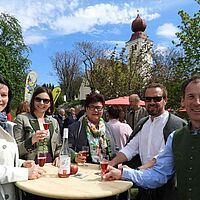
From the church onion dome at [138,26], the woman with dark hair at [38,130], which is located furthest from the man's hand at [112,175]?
the church onion dome at [138,26]

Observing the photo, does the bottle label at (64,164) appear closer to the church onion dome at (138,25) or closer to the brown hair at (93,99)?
the brown hair at (93,99)

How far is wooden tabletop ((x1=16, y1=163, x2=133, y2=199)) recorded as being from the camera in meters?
2.40

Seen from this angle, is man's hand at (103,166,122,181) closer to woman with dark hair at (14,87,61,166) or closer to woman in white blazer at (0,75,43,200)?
woman in white blazer at (0,75,43,200)

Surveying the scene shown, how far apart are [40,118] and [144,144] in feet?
4.96

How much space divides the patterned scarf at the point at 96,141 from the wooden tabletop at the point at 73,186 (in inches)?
29.9

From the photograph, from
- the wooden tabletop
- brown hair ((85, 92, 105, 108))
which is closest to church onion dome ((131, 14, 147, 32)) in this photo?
brown hair ((85, 92, 105, 108))

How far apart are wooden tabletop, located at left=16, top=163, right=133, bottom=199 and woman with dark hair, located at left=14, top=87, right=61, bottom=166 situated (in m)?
0.51

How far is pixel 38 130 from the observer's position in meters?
A: 3.74

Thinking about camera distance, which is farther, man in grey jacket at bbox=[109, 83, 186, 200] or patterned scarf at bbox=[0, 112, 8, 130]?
man in grey jacket at bbox=[109, 83, 186, 200]

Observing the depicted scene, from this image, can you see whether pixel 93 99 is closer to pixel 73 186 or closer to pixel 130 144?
pixel 130 144

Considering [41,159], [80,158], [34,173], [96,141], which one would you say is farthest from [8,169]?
[96,141]

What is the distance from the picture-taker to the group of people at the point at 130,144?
2443 mm

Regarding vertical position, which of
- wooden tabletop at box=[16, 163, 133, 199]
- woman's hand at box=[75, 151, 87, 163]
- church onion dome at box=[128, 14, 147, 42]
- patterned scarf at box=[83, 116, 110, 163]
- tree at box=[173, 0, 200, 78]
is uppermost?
church onion dome at box=[128, 14, 147, 42]

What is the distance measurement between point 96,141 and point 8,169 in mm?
1581
